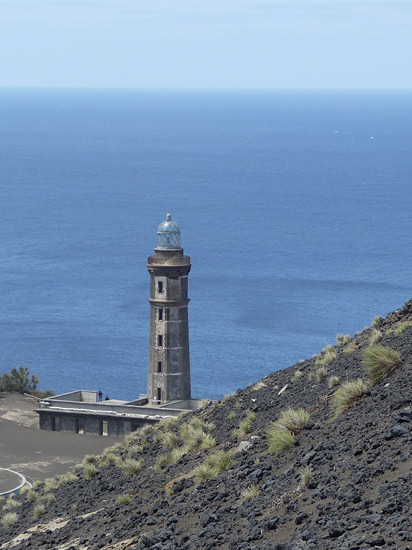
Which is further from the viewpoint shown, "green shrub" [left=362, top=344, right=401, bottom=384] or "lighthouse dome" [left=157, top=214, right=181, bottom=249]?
"lighthouse dome" [left=157, top=214, right=181, bottom=249]

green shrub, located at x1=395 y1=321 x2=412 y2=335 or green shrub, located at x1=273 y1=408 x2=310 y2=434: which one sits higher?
green shrub, located at x1=395 y1=321 x2=412 y2=335

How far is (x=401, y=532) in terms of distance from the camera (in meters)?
13.4

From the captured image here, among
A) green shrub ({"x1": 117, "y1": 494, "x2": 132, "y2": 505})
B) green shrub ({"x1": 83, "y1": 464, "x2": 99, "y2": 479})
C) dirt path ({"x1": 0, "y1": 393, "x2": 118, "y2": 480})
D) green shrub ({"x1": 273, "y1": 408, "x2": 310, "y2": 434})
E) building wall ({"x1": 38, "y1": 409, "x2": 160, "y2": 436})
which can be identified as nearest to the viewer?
green shrub ({"x1": 273, "y1": 408, "x2": 310, "y2": 434})

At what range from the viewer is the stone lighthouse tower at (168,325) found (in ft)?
174

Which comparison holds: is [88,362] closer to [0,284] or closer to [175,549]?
[0,284]

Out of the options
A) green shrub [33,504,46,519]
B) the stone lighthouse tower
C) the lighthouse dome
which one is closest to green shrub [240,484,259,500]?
green shrub [33,504,46,519]

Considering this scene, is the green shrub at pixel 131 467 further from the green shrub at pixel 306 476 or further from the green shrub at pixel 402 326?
the green shrub at pixel 306 476

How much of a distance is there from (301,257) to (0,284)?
1443 inches

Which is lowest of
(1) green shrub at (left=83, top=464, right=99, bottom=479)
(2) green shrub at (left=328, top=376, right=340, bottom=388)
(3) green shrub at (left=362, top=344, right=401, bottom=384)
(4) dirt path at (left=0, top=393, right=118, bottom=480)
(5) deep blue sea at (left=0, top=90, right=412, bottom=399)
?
(1) green shrub at (left=83, top=464, right=99, bottom=479)

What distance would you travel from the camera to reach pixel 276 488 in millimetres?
17547

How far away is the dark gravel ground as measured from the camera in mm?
14930

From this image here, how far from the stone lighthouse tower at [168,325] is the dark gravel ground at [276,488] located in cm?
2510

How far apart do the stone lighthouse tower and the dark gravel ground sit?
2510 centimetres

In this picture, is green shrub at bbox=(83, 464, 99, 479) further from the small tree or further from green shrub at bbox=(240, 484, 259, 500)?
Answer: the small tree
